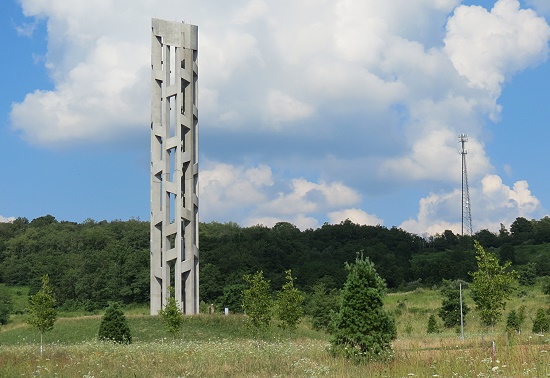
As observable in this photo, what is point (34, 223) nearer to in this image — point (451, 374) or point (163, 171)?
point (163, 171)

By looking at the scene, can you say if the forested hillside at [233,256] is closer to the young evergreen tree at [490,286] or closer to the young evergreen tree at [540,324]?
the young evergreen tree at [540,324]

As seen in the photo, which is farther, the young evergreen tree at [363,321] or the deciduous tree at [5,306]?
the deciduous tree at [5,306]

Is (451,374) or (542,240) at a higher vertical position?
(542,240)

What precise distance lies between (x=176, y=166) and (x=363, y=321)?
28372 mm

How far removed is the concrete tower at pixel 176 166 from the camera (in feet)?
147

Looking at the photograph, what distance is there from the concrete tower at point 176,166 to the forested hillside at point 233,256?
1327 centimetres

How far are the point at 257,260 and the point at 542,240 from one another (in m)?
43.9

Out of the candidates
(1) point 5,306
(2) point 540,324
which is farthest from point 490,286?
(1) point 5,306

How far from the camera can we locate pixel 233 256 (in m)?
79.4

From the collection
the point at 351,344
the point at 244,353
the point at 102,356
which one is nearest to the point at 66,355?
the point at 102,356

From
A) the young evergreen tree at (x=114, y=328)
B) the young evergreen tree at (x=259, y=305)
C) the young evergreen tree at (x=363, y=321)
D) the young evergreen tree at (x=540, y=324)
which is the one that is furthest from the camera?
the young evergreen tree at (x=540, y=324)

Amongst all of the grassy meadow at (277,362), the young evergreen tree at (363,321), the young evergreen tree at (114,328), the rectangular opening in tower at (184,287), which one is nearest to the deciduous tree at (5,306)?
the rectangular opening in tower at (184,287)

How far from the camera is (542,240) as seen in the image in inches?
4008

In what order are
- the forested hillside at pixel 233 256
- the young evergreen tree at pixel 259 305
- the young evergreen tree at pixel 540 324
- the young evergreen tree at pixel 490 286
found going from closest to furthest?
1. the young evergreen tree at pixel 490 286
2. the young evergreen tree at pixel 259 305
3. the young evergreen tree at pixel 540 324
4. the forested hillside at pixel 233 256
